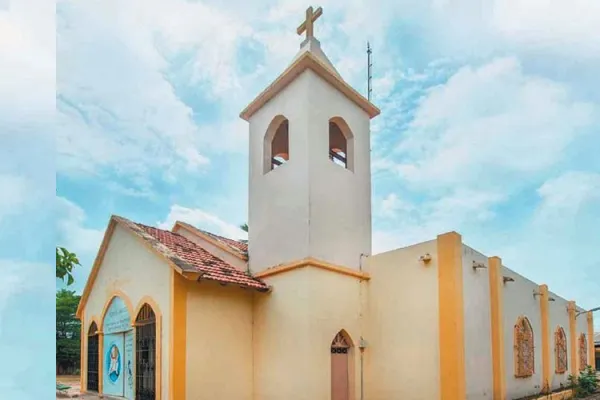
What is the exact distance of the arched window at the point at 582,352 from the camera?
18.2m

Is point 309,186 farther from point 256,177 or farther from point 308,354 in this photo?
point 308,354

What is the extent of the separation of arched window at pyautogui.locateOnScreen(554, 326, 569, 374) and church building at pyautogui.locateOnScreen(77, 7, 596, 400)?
3136 mm

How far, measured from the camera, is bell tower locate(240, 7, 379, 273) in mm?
10508

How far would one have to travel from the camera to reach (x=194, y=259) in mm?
Result: 10422

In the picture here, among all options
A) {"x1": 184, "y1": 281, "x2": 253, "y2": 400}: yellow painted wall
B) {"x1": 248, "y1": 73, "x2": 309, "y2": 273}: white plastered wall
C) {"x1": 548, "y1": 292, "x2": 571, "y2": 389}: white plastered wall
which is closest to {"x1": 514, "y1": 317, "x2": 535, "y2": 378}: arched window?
{"x1": 548, "y1": 292, "x2": 571, "y2": 389}: white plastered wall

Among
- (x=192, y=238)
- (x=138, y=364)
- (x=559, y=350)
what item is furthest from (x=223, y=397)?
(x=559, y=350)

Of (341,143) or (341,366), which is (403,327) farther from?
(341,143)

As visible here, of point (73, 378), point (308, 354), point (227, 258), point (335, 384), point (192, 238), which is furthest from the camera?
point (73, 378)

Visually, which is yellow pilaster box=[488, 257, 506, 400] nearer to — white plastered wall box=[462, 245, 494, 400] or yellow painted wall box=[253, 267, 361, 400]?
white plastered wall box=[462, 245, 494, 400]

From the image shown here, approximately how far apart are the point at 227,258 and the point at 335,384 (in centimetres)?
385

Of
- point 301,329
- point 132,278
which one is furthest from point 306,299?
point 132,278

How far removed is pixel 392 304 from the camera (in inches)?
408

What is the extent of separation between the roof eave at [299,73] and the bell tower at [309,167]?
23 mm

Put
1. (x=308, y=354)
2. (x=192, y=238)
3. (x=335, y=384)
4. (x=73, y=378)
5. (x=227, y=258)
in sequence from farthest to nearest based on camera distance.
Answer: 1. (x=73, y=378)
2. (x=192, y=238)
3. (x=227, y=258)
4. (x=335, y=384)
5. (x=308, y=354)
